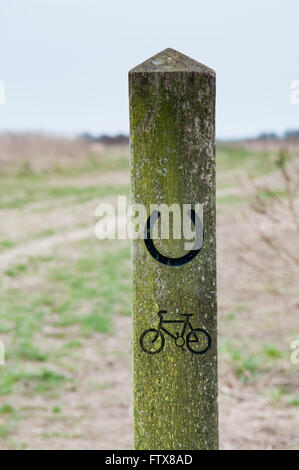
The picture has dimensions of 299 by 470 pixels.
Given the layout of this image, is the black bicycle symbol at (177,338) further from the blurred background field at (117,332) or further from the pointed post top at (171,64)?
the blurred background field at (117,332)

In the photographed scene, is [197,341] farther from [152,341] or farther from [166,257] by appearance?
[166,257]

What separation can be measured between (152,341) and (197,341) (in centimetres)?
15

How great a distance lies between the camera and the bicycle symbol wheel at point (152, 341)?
5.60ft

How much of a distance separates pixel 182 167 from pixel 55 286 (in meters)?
6.49

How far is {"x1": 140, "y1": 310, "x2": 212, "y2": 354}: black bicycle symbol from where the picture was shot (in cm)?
170

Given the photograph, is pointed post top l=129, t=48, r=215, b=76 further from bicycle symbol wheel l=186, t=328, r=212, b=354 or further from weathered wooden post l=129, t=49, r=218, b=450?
bicycle symbol wheel l=186, t=328, r=212, b=354

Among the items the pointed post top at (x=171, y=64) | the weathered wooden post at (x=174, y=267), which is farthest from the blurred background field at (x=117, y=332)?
the pointed post top at (x=171, y=64)

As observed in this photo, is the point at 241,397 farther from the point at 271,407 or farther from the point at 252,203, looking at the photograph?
the point at 252,203

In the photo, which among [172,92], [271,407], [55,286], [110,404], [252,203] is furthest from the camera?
[55,286]

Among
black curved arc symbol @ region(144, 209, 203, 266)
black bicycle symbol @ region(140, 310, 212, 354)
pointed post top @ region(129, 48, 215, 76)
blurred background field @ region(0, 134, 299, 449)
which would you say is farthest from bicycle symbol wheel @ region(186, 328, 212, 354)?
blurred background field @ region(0, 134, 299, 449)

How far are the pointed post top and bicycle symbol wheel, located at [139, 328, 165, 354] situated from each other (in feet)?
2.84
